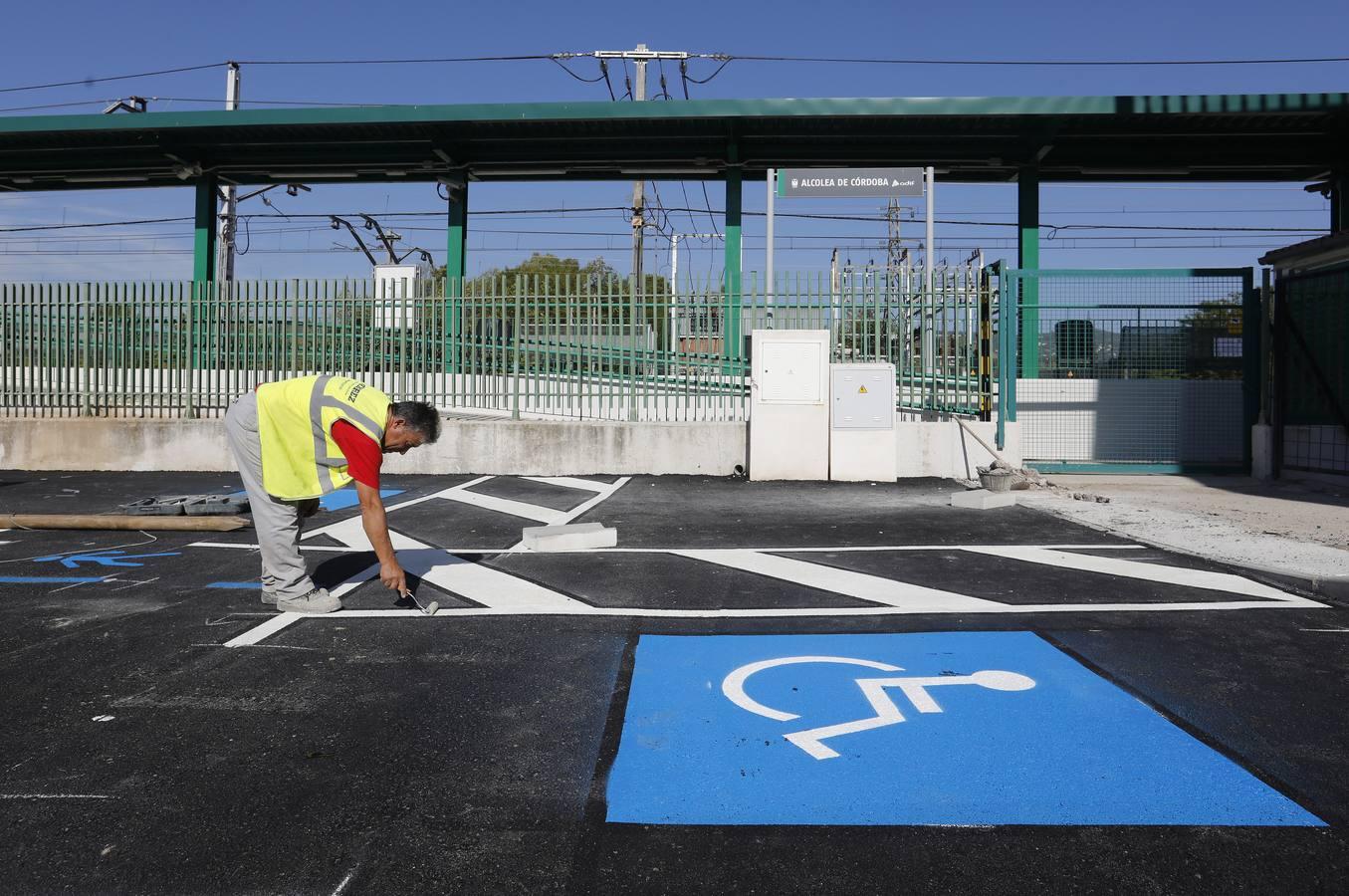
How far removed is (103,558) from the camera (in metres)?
7.34

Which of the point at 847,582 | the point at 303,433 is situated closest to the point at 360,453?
the point at 303,433

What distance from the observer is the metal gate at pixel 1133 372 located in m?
13.0

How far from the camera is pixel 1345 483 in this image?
37.3ft

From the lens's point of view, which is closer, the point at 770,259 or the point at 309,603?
the point at 309,603

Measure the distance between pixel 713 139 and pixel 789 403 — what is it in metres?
7.06

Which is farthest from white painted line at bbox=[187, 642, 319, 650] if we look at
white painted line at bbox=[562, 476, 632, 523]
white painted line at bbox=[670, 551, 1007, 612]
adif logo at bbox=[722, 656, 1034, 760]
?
white painted line at bbox=[562, 476, 632, 523]

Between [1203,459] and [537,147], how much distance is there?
42.0 ft

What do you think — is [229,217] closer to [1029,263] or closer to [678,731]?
[1029,263]

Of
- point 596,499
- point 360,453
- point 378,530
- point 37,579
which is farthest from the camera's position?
point 596,499

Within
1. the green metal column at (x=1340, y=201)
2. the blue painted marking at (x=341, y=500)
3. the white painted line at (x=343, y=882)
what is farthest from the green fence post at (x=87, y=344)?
the green metal column at (x=1340, y=201)

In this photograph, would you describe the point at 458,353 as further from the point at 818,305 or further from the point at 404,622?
the point at 404,622

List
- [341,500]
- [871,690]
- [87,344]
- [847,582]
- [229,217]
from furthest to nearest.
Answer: [229,217]
[87,344]
[341,500]
[847,582]
[871,690]

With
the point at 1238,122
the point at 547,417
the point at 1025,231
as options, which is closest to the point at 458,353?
the point at 547,417

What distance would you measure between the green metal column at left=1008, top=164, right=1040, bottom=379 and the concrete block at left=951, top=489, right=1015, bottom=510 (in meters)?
A: 3.25
